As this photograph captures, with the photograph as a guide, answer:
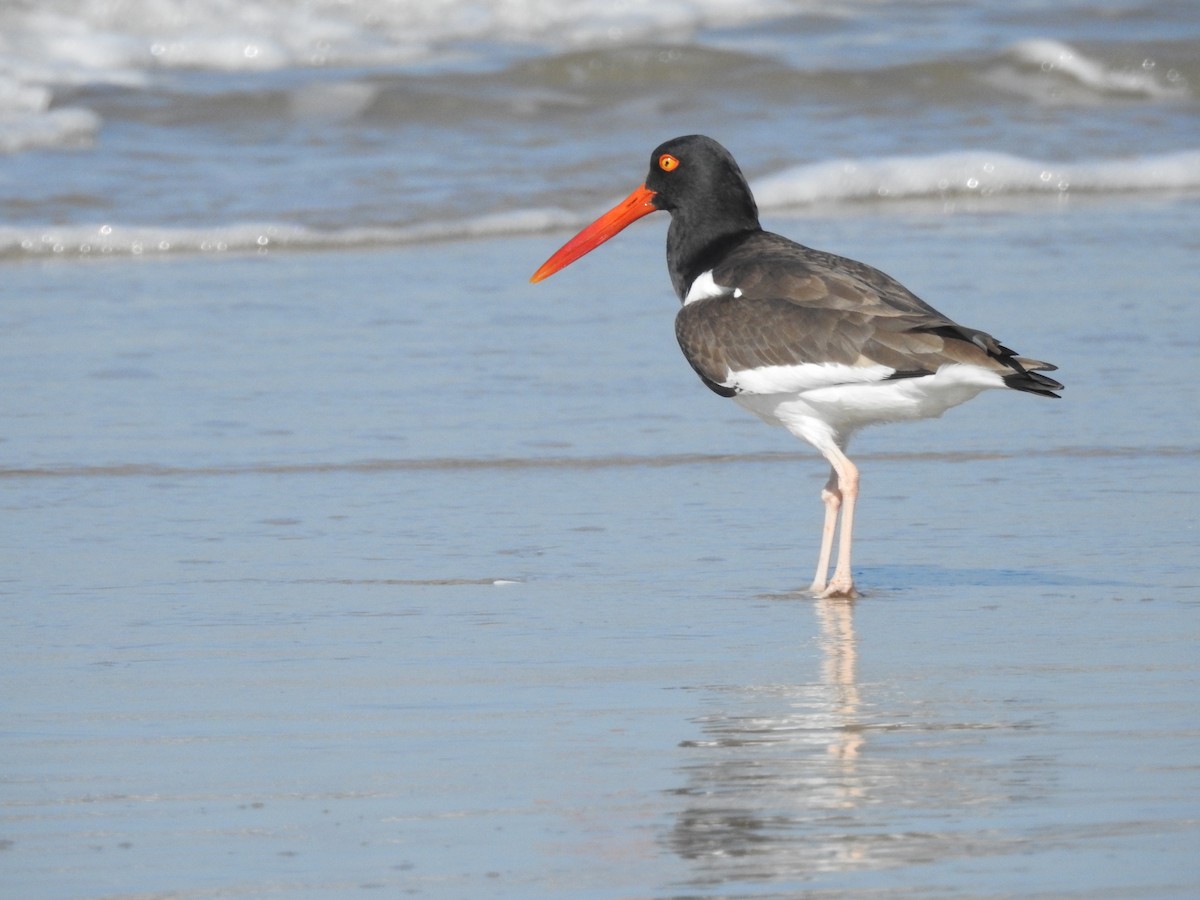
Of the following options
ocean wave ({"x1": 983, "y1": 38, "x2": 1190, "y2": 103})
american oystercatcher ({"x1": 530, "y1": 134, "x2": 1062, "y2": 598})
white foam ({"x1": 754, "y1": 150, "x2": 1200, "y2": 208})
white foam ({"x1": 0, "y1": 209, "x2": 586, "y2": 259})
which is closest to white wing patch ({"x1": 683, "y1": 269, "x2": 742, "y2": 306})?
american oystercatcher ({"x1": 530, "y1": 134, "x2": 1062, "y2": 598})

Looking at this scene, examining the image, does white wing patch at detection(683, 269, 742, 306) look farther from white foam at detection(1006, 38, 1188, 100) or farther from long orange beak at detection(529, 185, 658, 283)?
white foam at detection(1006, 38, 1188, 100)

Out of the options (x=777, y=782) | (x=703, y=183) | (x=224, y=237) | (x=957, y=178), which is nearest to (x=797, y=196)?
(x=957, y=178)

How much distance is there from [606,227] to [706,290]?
1073 mm

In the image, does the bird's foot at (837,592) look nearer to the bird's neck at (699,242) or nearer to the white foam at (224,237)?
the bird's neck at (699,242)

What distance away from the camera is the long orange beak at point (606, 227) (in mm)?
6301

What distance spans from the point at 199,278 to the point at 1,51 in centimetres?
679

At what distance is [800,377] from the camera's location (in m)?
5.12

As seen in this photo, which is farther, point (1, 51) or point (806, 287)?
point (1, 51)

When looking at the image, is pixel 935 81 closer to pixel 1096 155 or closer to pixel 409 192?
pixel 1096 155

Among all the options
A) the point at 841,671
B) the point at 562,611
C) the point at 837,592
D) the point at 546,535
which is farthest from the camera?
the point at 546,535

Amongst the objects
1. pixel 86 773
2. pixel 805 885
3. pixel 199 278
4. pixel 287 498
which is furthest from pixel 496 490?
pixel 199 278

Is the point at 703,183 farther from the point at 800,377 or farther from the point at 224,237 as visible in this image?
the point at 224,237

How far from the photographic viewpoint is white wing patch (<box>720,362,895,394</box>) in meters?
5.02

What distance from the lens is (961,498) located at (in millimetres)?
5902
